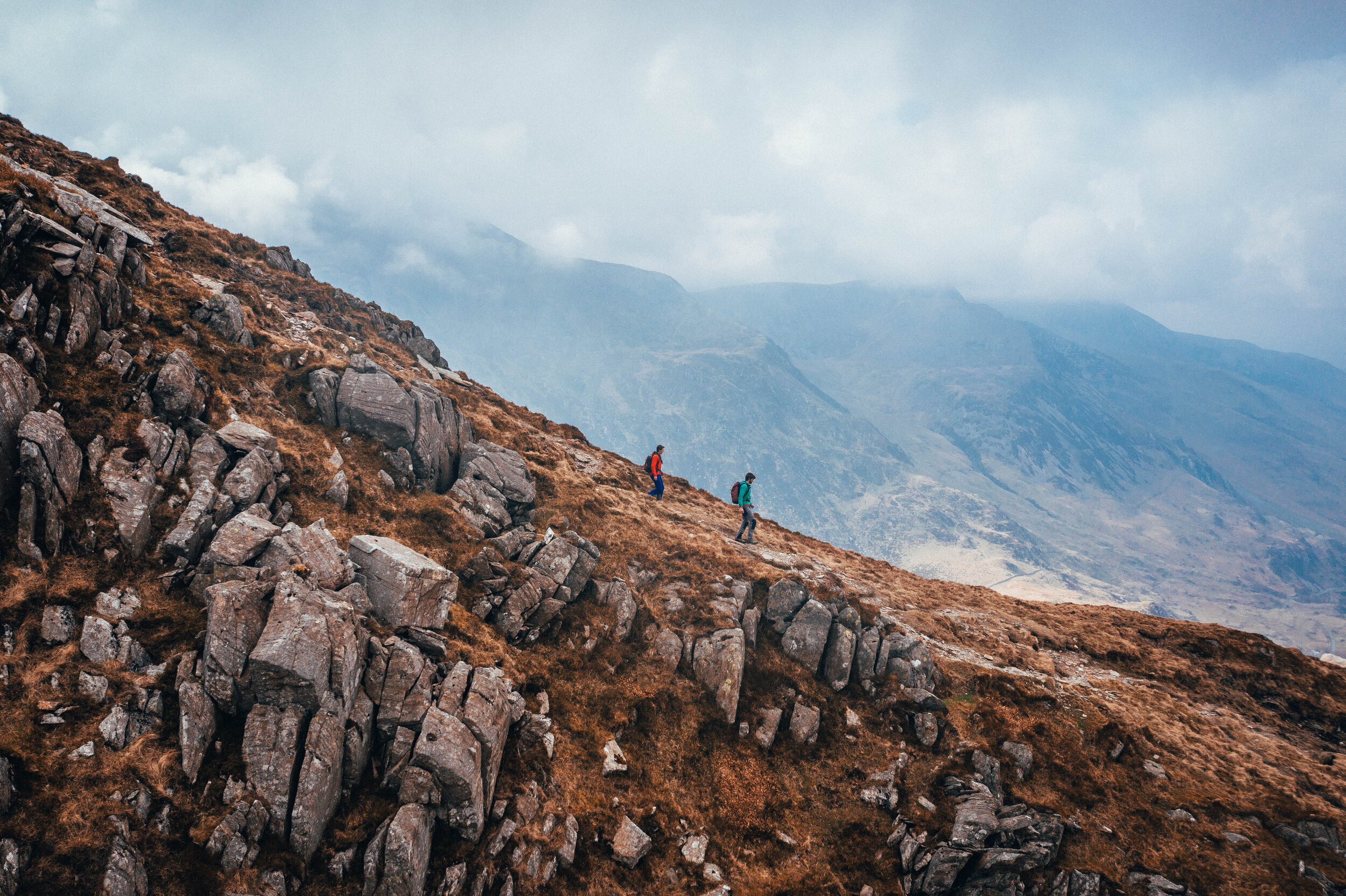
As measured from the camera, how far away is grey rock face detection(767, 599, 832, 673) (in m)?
24.7

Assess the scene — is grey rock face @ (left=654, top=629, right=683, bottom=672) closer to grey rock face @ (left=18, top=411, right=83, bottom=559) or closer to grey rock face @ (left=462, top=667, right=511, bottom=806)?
grey rock face @ (left=462, top=667, right=511, bottom=806)

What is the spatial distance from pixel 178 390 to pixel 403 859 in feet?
60.5

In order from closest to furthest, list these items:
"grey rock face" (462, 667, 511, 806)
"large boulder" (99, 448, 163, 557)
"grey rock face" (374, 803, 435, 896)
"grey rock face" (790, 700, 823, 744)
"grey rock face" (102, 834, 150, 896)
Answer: "grey rock face" (102, 834, 150, 896) < "grey rock face" (374, 803, 435, 896) < "large boulder" (99, 448, 163, 557) < "grey rock face" (462, 667, 511, 806) < "grey rock face" (790, 700, 823, 744)

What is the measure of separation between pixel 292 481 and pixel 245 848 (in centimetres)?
1296

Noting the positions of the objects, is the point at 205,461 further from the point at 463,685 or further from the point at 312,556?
the point at 463,685

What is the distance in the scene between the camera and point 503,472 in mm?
29453

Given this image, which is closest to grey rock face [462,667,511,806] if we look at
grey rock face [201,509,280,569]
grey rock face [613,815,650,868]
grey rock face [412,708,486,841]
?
grey rock face [412,708,486,841]

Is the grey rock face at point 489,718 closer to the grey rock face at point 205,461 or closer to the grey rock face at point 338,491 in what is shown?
the grey rock face at point 338,491

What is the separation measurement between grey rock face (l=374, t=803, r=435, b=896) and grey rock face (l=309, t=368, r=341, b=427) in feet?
62.8

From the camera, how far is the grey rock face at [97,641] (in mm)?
14180

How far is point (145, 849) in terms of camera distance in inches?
482

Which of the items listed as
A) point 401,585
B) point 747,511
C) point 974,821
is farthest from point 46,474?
point 974,821

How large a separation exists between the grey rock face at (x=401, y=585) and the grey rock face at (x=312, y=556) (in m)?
0.65

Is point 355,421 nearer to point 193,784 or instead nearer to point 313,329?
point 313,329
